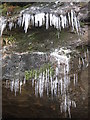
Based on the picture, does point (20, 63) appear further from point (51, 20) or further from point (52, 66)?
point (51, 20)

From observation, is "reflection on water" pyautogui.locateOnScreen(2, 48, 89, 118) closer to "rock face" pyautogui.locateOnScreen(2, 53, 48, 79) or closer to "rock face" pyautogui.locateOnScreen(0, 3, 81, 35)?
"rock face" pyautogui.locateOnScreen(2, 53, 48, 79)

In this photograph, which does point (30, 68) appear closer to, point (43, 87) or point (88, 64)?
point (43, 87)

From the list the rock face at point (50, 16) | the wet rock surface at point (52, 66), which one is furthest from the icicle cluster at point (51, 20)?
the wet rock surface at point (52, 66)

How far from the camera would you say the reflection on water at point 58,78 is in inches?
127

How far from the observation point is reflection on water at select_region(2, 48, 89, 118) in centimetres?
323

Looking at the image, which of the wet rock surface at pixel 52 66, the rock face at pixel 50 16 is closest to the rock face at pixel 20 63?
the wet rock surface at pixel 52 66

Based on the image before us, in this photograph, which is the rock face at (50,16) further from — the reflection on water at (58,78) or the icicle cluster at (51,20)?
the reflection on water at (58,78)

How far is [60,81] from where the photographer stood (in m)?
3.31

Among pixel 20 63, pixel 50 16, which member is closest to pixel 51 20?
pixel 50 16

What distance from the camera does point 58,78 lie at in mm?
3285

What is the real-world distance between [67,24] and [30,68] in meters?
0.87

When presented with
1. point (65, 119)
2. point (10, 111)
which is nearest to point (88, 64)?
point (65, 119)

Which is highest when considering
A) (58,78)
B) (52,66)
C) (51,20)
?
(51,20)

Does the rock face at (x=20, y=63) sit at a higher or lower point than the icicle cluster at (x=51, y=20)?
lower
